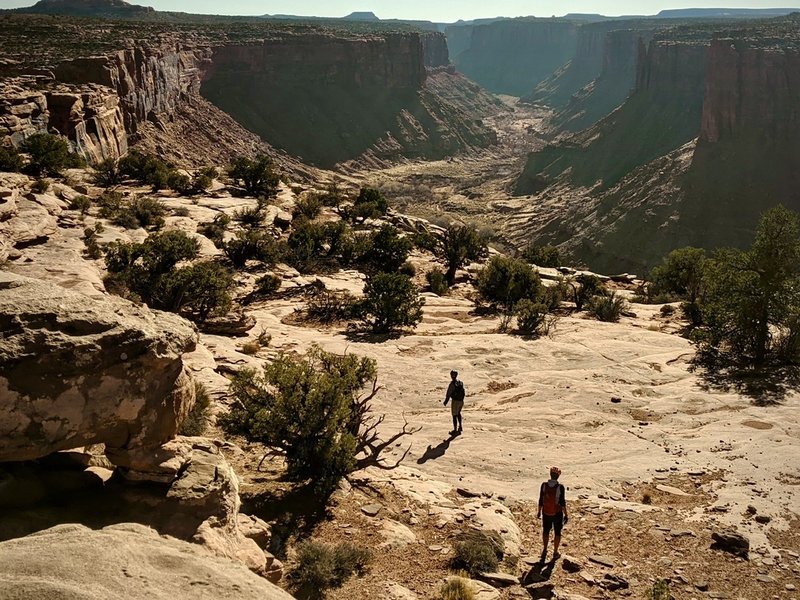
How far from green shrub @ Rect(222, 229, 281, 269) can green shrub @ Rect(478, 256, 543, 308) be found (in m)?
8.16

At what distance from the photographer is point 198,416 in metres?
10.4

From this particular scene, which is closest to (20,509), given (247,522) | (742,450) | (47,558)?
(47,558)

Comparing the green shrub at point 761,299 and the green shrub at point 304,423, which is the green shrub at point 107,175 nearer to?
the green shrub at point 304,423

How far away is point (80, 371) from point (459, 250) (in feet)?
76.0

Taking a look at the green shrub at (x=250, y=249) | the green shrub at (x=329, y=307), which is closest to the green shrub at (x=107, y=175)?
the green shrub at (x=250, y=249)

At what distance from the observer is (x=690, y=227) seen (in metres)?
51.2

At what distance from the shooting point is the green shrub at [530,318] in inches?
776

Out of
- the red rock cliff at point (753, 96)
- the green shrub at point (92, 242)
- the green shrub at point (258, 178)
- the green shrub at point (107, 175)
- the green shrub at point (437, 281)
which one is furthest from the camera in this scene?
the red rock cliff at point (753, 96)

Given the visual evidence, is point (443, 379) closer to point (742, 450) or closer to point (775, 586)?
point (742, 450)

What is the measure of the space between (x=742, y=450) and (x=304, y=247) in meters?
18.2

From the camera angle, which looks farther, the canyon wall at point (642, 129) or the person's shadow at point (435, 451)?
the canyon wall at point (642, 129)

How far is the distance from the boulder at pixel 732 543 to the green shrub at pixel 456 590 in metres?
4.14

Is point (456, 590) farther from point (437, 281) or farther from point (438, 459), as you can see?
point (437, 281)

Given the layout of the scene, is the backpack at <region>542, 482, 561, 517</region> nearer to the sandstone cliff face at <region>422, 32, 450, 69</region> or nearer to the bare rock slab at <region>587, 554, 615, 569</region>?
the bare rock slab at <region>587, 554, 615, 569</region>
